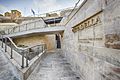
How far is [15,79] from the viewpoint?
3.64 meters

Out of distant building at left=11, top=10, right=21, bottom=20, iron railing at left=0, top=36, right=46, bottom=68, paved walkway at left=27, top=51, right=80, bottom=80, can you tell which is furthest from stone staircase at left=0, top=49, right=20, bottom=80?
distant building at left=11, top=10, right=21, bottom=20

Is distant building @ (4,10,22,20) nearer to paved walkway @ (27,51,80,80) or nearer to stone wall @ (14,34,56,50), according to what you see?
stone wall @ (14,34,56,50)

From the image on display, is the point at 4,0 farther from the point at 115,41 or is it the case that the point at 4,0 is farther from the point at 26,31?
the point at 115,41

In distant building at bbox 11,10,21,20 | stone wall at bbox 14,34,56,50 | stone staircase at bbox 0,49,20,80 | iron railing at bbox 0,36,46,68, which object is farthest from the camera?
distant building at bbox 11,10,21,20

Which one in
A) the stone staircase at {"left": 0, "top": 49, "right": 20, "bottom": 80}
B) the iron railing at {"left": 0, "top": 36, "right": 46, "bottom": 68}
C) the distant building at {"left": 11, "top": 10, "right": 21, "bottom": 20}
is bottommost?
the stone staircase at {"left": 0, "top": 49, "right": 20, "bottom": 80}

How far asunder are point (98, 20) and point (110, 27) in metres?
0.44

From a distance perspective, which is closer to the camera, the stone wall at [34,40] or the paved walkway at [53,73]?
the paved walkway at [53,73]

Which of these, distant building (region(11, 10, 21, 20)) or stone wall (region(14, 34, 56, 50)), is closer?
stone wall (region(14, 34, 56, 50))

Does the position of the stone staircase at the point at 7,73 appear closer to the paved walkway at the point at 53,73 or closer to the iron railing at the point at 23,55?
the iron railing at the point at 23,55

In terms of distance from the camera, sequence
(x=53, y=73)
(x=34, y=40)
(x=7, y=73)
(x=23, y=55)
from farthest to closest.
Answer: (x=34, y=40) → (x=53, y=73) → (x=7, y=73) → (x=23, y=55)

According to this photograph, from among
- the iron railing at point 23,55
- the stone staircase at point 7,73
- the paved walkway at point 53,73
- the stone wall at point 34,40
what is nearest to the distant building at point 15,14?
the stone wall at point 34,40

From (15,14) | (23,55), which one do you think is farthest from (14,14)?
(23,55)

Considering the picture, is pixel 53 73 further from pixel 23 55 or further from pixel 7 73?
pixel 7 73

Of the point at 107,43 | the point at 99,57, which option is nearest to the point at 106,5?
the point at 107,43
